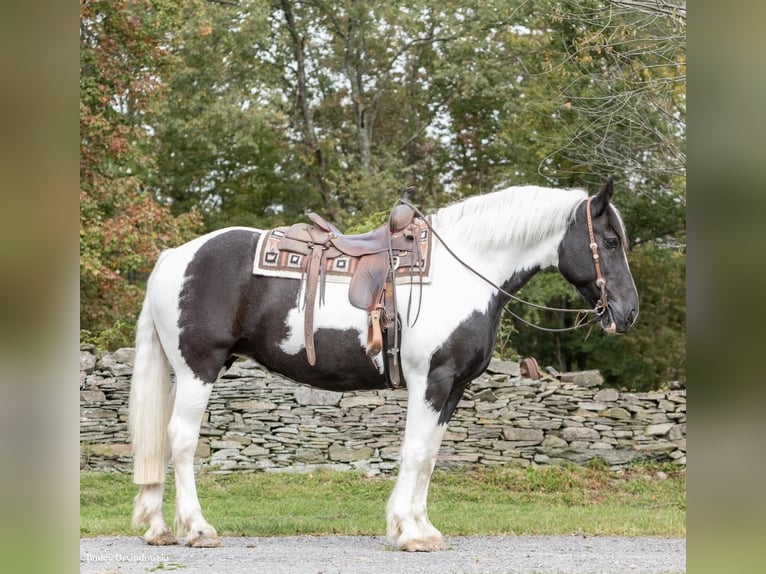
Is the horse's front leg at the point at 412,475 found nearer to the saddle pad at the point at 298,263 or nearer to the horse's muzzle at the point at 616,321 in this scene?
the saddle pad at the point at 298,263

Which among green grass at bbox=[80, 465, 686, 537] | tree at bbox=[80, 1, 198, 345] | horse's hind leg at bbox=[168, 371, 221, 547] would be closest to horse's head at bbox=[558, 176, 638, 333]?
green grass at bbox=[80, 465, 686, 537]

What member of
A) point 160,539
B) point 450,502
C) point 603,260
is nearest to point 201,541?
point 160,539

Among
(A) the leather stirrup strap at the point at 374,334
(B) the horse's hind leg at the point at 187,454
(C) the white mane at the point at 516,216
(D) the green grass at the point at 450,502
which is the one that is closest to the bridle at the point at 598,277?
(C) the white mane at the point at 516,216

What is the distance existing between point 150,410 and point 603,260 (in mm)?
2906

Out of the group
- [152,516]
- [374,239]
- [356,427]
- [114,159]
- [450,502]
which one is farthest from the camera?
[114,159]

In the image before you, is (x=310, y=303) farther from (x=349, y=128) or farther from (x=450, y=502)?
(x=349, y=128)

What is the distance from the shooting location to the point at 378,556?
193 inches

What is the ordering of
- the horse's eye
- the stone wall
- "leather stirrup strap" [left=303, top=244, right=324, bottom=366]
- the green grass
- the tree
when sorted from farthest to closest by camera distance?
the tree, the stone wall, the green grass, "leather stirrup strap" [left=303, top=244, right=324, bottom=366], the horse's eye

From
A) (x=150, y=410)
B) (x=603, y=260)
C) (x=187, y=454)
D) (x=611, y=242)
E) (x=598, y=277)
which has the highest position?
(x=611, y=242)

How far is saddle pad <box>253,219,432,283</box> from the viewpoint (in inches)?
203

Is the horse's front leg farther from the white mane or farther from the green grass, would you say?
the green grass

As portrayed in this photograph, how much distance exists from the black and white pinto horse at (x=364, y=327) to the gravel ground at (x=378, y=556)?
22 cm

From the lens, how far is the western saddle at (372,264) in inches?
198

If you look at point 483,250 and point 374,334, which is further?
point 483,250
